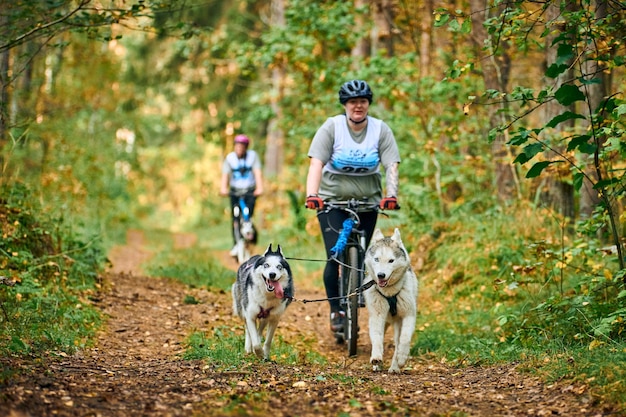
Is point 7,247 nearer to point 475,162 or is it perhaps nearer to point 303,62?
point 475,162

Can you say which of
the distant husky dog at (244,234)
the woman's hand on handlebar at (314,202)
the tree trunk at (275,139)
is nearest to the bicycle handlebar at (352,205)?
the woman's hand on handlebar at (314,202)

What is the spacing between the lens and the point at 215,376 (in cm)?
522

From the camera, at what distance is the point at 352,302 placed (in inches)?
267

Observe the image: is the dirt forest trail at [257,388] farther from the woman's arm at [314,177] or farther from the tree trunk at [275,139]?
the tree trunk at [275,139]

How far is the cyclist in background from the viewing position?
42.9 ft

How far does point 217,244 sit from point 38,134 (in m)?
5.55

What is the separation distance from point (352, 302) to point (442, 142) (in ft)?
27.6

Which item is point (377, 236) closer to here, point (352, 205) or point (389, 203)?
point (389, 203)

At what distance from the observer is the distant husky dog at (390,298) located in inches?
242

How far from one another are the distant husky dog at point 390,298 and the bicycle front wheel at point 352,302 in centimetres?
41

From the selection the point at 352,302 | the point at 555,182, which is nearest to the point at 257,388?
the point at 352,302

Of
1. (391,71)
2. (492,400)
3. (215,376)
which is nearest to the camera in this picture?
(492,400)

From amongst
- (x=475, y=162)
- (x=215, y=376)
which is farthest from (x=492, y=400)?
(x=475, y=162)

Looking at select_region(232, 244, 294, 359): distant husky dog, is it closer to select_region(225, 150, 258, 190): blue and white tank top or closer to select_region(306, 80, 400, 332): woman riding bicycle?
select_region(306, 80, 400, 332): woman riding bicycle
